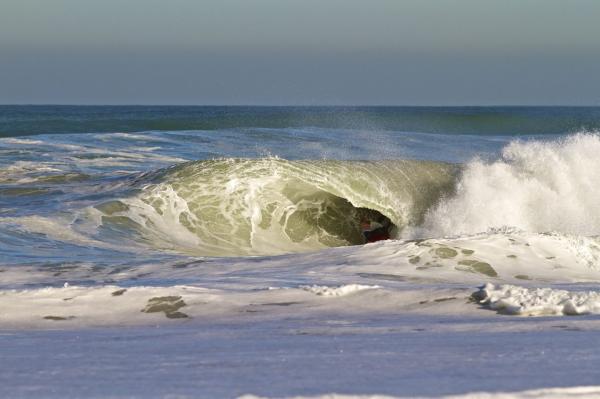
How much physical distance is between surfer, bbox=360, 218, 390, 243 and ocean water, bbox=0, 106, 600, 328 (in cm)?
18

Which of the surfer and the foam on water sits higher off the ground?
the foam on water

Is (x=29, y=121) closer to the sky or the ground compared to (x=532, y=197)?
closer to the sky

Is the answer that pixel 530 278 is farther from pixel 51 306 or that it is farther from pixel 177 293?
pixel 51 306

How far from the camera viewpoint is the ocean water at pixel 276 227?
179 inches

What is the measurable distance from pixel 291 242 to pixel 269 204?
0.78m

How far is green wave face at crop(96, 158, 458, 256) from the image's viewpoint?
10086mm

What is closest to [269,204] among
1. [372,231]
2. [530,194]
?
[372,231]

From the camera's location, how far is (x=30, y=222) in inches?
380

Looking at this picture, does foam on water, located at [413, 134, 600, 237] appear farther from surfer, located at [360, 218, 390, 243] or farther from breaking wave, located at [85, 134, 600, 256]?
surfer, located at [360, 218, 390, 243]

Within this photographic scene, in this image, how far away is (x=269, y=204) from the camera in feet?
37.0

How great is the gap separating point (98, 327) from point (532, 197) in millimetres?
8553

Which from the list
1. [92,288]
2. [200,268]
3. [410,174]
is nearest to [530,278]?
[200,268]

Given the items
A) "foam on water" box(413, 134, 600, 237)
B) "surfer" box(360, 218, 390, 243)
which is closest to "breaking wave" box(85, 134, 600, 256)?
"foam on water" box(413, 134, 600, 237)

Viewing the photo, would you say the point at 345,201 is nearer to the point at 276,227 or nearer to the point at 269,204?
the point at 269,204
